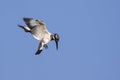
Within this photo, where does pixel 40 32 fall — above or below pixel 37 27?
below

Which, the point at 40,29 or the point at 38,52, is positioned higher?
the point at 40,29

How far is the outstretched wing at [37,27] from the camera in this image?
1195cm

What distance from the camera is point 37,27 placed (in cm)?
1212

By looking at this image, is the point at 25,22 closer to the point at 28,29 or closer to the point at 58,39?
the point at 28,29

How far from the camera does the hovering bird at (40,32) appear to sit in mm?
11906

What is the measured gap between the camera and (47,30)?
39.5 feet

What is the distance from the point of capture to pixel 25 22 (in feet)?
39.5

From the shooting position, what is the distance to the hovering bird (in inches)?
469

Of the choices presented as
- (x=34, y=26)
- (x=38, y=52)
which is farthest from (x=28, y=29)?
(x=38, y=52)

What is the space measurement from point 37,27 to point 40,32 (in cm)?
24

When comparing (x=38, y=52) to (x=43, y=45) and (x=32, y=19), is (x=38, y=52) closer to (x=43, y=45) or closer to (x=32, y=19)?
(x=43, y=45)

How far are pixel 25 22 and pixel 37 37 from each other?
79 cm

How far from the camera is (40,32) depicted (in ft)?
39.9

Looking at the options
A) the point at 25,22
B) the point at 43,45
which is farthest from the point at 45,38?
the point at 25,22
